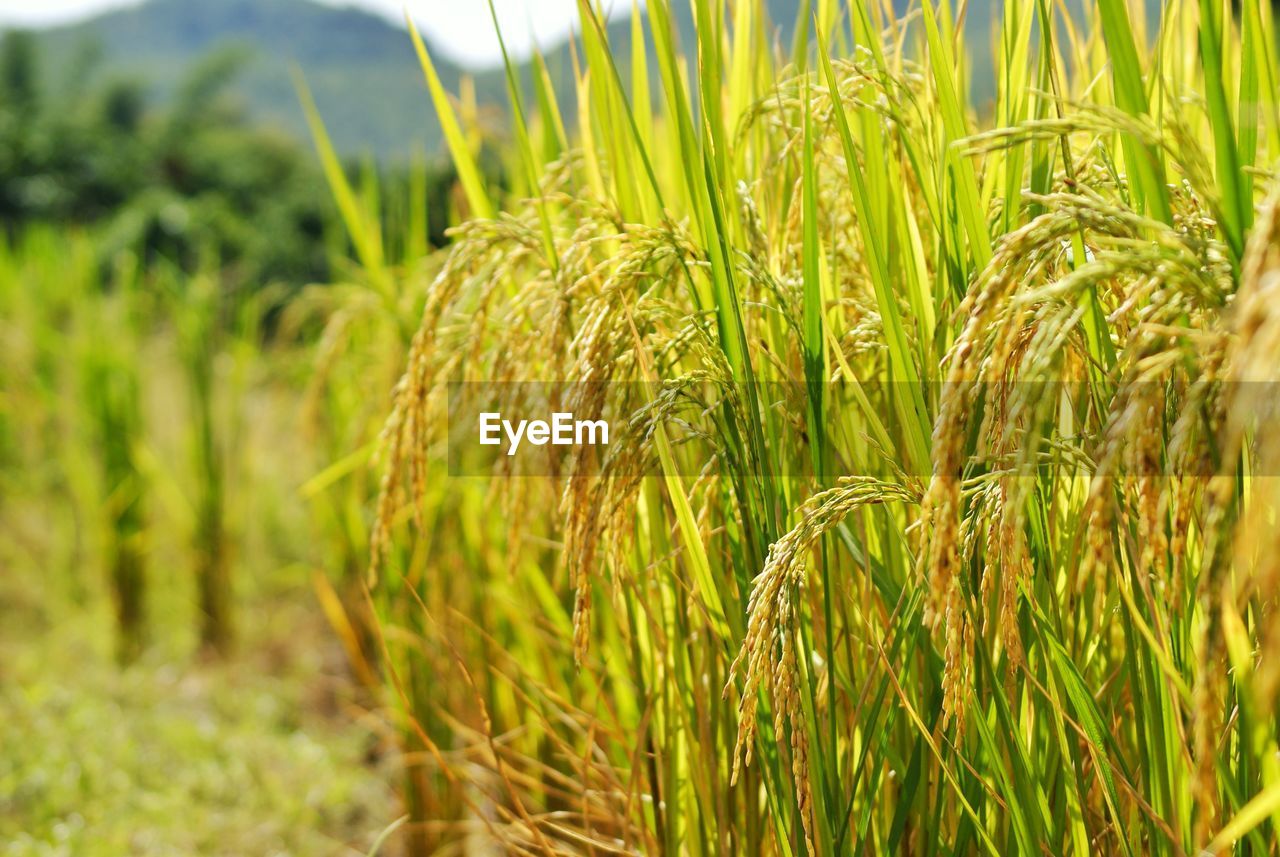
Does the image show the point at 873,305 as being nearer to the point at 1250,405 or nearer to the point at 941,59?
the point at 941,59

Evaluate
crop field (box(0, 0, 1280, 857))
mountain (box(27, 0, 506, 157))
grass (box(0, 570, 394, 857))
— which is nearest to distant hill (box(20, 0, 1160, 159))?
mountain (box(27, 0, 506, 157))

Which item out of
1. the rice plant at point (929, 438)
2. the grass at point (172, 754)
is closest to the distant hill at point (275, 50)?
the grass at point (172, 754)

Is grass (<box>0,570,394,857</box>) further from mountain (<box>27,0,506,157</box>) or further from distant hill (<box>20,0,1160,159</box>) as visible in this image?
mountain (<box>27,0,506,157</box>)

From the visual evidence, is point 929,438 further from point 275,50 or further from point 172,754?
point 275,50

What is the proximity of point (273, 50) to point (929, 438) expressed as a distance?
7334 centimetres

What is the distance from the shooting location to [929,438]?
0.92 meters

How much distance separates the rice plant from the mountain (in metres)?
29.6

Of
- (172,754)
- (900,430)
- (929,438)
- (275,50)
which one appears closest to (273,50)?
(275,50)

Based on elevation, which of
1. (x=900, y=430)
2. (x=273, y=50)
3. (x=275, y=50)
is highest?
(x=275, y=50)

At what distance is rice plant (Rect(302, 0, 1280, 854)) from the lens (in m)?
0.66

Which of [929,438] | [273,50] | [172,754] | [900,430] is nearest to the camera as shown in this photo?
[929,438]

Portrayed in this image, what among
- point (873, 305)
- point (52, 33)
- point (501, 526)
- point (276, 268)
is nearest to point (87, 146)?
point (276, 268)

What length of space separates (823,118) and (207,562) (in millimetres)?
3490

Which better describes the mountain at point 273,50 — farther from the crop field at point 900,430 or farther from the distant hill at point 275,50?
the crop field at point 900,430
